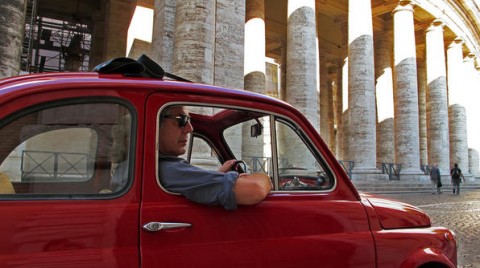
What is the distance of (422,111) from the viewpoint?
102 feet

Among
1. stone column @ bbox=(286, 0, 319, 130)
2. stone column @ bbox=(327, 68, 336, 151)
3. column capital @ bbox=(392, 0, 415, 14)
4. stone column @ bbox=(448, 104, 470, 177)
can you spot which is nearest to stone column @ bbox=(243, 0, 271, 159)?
stone column @ bbox=(286, 0, 319, 130)

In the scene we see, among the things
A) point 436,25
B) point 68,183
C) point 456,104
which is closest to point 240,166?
point 68,183

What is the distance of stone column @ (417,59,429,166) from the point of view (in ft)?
97.5

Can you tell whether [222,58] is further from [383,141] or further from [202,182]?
[383,141]

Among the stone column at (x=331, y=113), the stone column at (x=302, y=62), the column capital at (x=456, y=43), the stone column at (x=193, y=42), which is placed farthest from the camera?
the stone column at (x=331, y=113)

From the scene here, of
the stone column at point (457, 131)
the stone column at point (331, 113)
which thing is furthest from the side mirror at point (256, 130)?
the stone column at point (457, 131)

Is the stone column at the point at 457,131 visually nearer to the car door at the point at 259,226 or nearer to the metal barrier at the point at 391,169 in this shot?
the metal barrier at the point at 391,169

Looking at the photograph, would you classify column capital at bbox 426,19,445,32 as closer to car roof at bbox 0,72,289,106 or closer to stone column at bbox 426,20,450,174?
stone column at bbox 426,20,450,174

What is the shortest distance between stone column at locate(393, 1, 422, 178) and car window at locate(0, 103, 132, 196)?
856 inches

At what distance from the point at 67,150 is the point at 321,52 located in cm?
2882

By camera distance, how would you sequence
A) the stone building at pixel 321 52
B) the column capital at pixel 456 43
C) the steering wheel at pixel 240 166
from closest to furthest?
the steering wheel at pixel 240 166 < the stone building at pixel 321 52 < the column capital at pixel 456 43

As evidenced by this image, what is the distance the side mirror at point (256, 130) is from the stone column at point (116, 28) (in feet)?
48.7

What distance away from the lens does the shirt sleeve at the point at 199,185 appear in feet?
5.51

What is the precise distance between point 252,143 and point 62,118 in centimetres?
112
